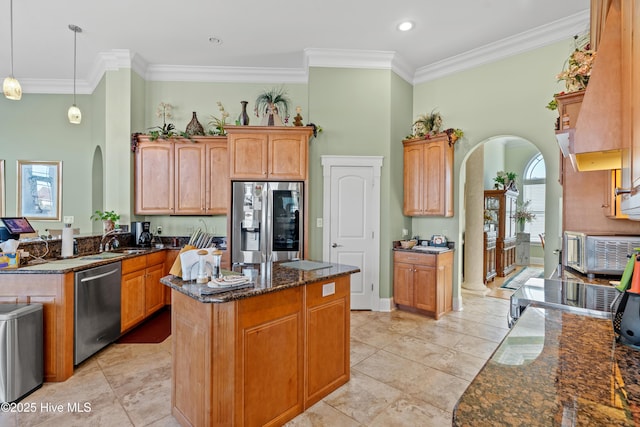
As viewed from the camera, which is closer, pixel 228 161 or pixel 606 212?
pixel 606 212

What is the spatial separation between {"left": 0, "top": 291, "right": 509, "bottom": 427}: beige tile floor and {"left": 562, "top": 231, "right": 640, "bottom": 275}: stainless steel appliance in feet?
4.24

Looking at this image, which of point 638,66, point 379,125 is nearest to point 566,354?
point 638,66

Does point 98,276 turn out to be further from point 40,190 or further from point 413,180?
point 413,180

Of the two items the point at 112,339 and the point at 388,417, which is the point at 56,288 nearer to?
the point at 112,339

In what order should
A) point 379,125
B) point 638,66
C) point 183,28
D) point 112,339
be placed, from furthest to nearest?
1. point 379,125
2. point 183,28
3. point 112,339
4. point 638,66

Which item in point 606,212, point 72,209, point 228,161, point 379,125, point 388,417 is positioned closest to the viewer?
point 388,417

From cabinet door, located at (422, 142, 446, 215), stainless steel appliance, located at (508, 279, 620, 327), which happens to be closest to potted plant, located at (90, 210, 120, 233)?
cabinet door, located at (422, 142, 446, 215)

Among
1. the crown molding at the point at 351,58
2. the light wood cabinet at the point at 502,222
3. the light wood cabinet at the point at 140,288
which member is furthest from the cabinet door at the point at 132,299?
the light wood cabinet at the point at 502,222

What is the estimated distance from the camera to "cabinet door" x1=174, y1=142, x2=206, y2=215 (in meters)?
4.54

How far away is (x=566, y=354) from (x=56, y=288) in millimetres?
3494

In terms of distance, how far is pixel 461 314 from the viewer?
445 centimetres

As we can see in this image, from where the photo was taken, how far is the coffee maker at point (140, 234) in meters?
4.43

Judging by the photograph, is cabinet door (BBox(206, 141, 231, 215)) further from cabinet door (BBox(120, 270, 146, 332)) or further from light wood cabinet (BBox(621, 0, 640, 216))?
light wood cabinet (BBox(621, 0, 640, 216))

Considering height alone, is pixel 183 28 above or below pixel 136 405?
above
